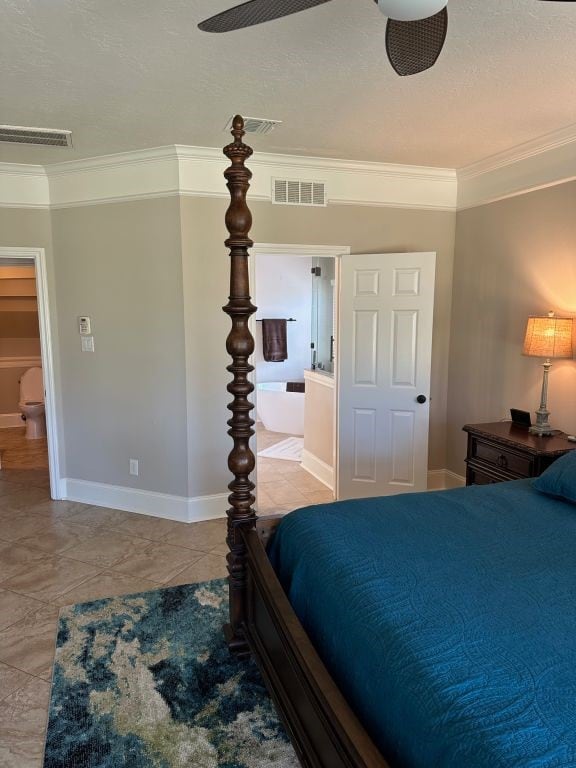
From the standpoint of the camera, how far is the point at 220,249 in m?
3.79

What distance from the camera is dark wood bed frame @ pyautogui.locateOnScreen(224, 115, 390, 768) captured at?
1.27 metres

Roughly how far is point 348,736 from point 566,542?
1105mm

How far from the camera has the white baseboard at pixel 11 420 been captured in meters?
6.78

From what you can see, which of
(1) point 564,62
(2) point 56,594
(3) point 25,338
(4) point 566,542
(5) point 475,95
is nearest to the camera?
(4) point 566,542

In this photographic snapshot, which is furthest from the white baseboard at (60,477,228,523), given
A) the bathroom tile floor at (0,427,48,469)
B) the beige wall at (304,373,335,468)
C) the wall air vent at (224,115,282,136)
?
the wall air vent at (224,115,282,136)

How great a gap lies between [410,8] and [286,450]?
5002 mm

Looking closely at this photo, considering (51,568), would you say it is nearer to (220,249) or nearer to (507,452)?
(220,249)

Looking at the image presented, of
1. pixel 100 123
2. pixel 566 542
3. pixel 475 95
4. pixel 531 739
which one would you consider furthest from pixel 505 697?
pixel 100 123

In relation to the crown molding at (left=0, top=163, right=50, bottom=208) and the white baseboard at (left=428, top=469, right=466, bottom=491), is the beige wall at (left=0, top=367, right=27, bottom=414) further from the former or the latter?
the white baseboard at (left=428, top=469, right=466, bottom=491)

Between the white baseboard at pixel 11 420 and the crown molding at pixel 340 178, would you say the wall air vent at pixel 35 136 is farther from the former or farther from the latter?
the white baseboard at pixel 11 420

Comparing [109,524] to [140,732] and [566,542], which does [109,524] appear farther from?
[566,542]

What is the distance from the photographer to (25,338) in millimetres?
6699

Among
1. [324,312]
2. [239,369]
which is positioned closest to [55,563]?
[239,369]

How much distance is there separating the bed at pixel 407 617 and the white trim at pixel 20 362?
17.5 feet
